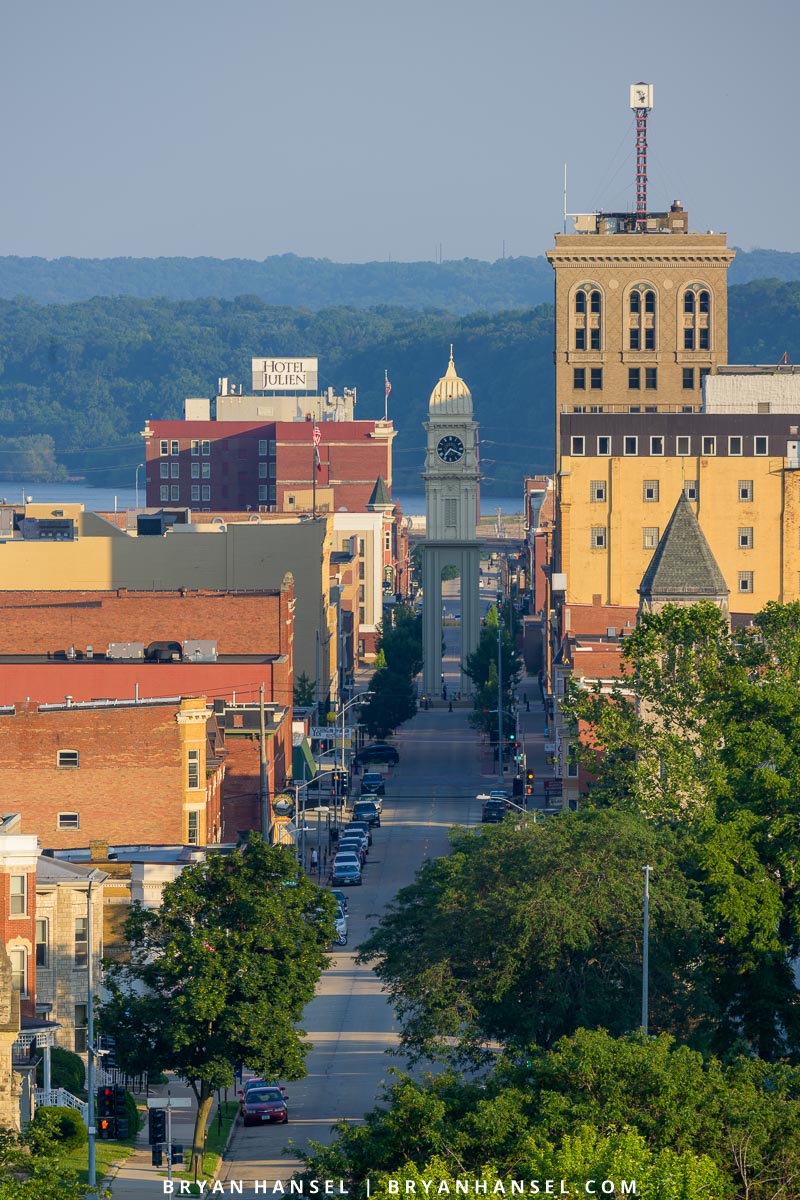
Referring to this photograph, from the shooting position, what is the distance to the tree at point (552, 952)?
2648 inches

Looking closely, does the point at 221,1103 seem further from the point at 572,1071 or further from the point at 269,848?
the point at 572,1071

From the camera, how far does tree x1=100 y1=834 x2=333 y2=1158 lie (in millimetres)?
63438

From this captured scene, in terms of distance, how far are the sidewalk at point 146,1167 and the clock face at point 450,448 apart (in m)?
123

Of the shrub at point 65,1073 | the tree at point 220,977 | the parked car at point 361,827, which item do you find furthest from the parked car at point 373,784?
the tree at point 220,977

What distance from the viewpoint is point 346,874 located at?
109 metres

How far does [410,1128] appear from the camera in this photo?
4778cm

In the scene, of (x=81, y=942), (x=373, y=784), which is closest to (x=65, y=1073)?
(x=81, y=942)

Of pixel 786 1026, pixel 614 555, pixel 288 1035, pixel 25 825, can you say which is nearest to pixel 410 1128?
pixel 288 1035

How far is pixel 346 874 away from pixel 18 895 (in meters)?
42.1

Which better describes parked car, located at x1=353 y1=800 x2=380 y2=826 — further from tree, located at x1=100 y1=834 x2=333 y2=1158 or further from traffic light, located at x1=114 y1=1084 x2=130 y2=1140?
traffic light, located at x1=114 y1=1084 x2=130 y2=1140

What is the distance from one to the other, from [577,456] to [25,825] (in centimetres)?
7275

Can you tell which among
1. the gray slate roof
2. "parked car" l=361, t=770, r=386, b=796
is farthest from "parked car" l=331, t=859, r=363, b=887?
"parked car" l=361, t=770, r=386, b=796

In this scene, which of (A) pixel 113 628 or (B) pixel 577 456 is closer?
(A) pixel 113 628

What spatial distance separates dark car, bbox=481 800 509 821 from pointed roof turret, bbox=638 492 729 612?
A: 17.7m
